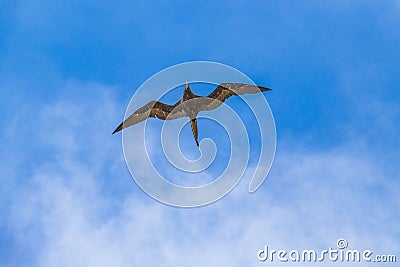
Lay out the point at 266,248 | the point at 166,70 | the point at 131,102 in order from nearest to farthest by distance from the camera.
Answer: the point at 266,248, the point at 166,70, the point at 131,102

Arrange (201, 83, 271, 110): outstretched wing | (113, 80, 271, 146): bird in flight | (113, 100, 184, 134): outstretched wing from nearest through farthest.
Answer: (201, 83, 271, 110): outstretched wing, (113, 80, 271, 146): bird in flight, (113, 100, 184, 134): outstretched wing

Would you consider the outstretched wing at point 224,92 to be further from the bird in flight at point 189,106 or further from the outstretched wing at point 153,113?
the outstretched wing at point 153,113

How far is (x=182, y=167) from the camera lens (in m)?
27.0

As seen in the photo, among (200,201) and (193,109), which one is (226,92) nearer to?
(193,109)

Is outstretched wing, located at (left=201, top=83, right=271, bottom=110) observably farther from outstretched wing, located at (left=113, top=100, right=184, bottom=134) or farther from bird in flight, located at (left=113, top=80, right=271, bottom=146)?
outstretched wing, located at (left=113, top=100, right=184, bottom=134)

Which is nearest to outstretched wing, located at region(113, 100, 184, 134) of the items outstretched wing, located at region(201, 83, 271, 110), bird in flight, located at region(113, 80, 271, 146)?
bird in flight, located at region(113, 80, 271, 146)

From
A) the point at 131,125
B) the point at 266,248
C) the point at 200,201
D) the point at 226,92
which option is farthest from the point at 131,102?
the point at 266,248

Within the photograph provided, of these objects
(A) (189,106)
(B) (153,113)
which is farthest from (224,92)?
(B) (153,113)

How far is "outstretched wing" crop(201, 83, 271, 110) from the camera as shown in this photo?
31188mm

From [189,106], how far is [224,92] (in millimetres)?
2817

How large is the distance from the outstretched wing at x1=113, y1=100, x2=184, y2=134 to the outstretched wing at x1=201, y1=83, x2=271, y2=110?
2179mm

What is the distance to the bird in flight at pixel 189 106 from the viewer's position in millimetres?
31422

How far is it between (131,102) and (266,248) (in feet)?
46.2

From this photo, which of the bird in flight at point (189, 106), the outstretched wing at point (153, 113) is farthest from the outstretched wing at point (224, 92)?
the outstretched wing at point (153, 113)
